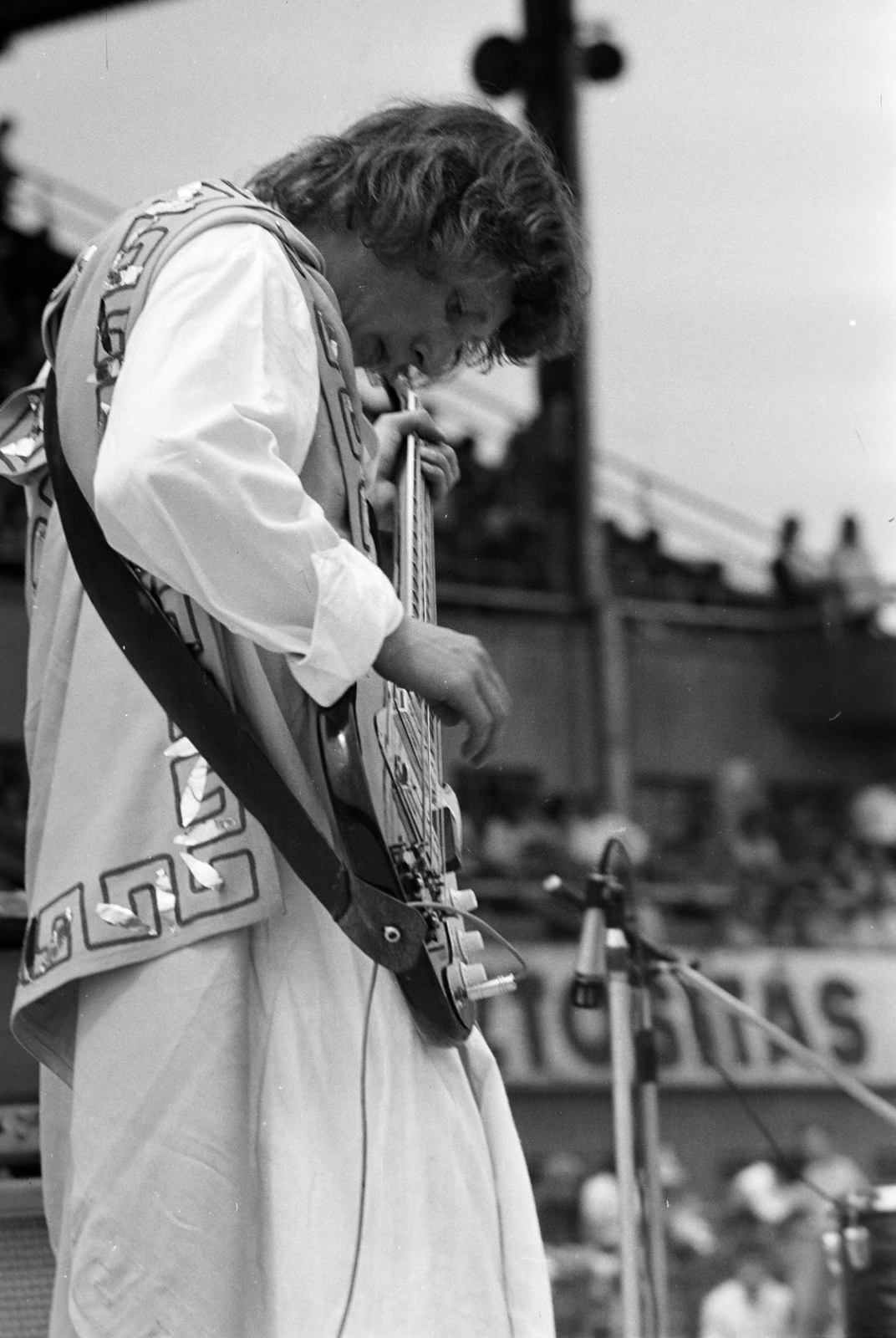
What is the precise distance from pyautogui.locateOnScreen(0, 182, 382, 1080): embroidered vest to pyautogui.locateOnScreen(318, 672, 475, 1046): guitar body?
0.13 ft

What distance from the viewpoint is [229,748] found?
1.40m

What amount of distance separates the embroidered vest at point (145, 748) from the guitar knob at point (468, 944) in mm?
158

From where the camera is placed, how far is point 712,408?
1150 cm

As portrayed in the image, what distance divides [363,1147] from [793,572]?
36.2 ft

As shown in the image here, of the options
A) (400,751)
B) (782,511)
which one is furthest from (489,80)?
(400,751)

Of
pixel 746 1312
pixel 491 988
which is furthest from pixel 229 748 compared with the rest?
pixel 746 1312

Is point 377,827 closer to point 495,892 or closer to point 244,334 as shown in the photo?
point 244,334

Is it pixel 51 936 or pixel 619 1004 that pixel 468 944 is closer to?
pixel 51 936

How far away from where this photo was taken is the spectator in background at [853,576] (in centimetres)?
1204

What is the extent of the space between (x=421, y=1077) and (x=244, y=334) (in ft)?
1.84

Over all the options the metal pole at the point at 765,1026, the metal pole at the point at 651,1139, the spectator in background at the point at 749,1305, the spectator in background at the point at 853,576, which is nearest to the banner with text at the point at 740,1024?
the spectator in background at the point at 749,1305

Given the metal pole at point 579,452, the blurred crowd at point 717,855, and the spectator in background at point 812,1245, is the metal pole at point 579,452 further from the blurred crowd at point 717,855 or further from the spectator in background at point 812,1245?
the spectator in background at point 812,1245

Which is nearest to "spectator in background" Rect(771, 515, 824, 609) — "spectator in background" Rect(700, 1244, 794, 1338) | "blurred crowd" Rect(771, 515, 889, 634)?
"blurred crowd" Rect(771, 515, 889, 634)

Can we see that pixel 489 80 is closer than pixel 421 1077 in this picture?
No
